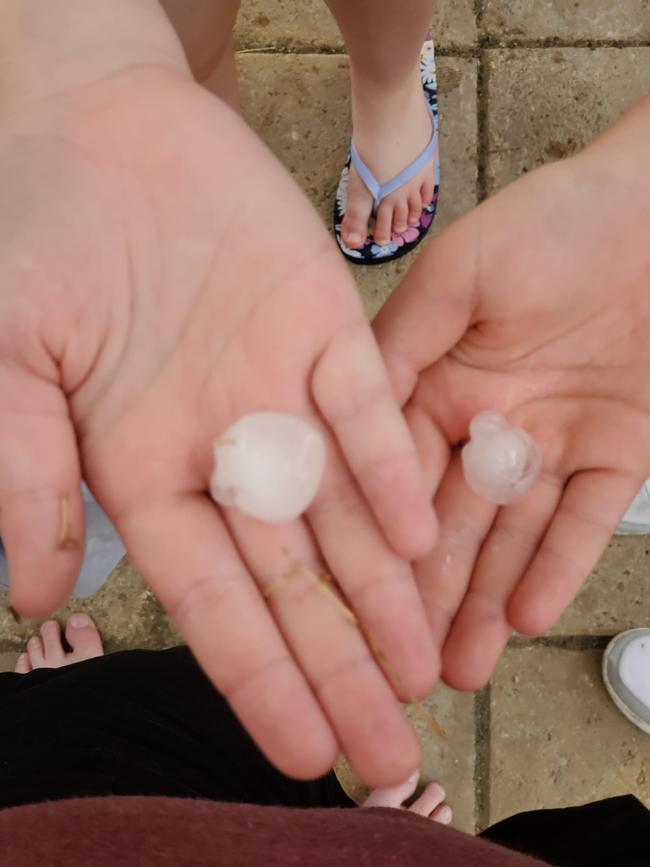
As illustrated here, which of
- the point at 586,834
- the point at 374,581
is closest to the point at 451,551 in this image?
the point at 374,581

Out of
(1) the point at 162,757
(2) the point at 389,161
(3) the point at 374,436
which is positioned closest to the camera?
(3) the point at 374,436

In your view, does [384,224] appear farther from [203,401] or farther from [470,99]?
[203,401]

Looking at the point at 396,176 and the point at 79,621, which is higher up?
the point at 396,176

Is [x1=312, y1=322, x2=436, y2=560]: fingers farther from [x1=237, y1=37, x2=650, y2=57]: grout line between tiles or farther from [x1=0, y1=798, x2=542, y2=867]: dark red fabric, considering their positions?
[x1=237, y1=37, x2=650, y2=57]: grout line between tiles

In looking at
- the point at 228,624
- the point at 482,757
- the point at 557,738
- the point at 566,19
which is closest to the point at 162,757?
the point at 228,624

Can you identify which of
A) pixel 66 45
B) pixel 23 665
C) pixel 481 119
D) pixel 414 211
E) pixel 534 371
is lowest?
pixel 23 665

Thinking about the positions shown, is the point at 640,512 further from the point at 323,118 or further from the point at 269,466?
the point at 323,118

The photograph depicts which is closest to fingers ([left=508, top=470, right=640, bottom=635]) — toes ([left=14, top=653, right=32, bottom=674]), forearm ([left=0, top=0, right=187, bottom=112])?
forearm ([left=0, top=0, right=187, bottom=112])

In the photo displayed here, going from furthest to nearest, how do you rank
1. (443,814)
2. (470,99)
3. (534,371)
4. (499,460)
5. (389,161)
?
(470,99) < (389,161) < (443,814) < (534,371) < (499,460)

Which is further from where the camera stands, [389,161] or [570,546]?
[389,161]
